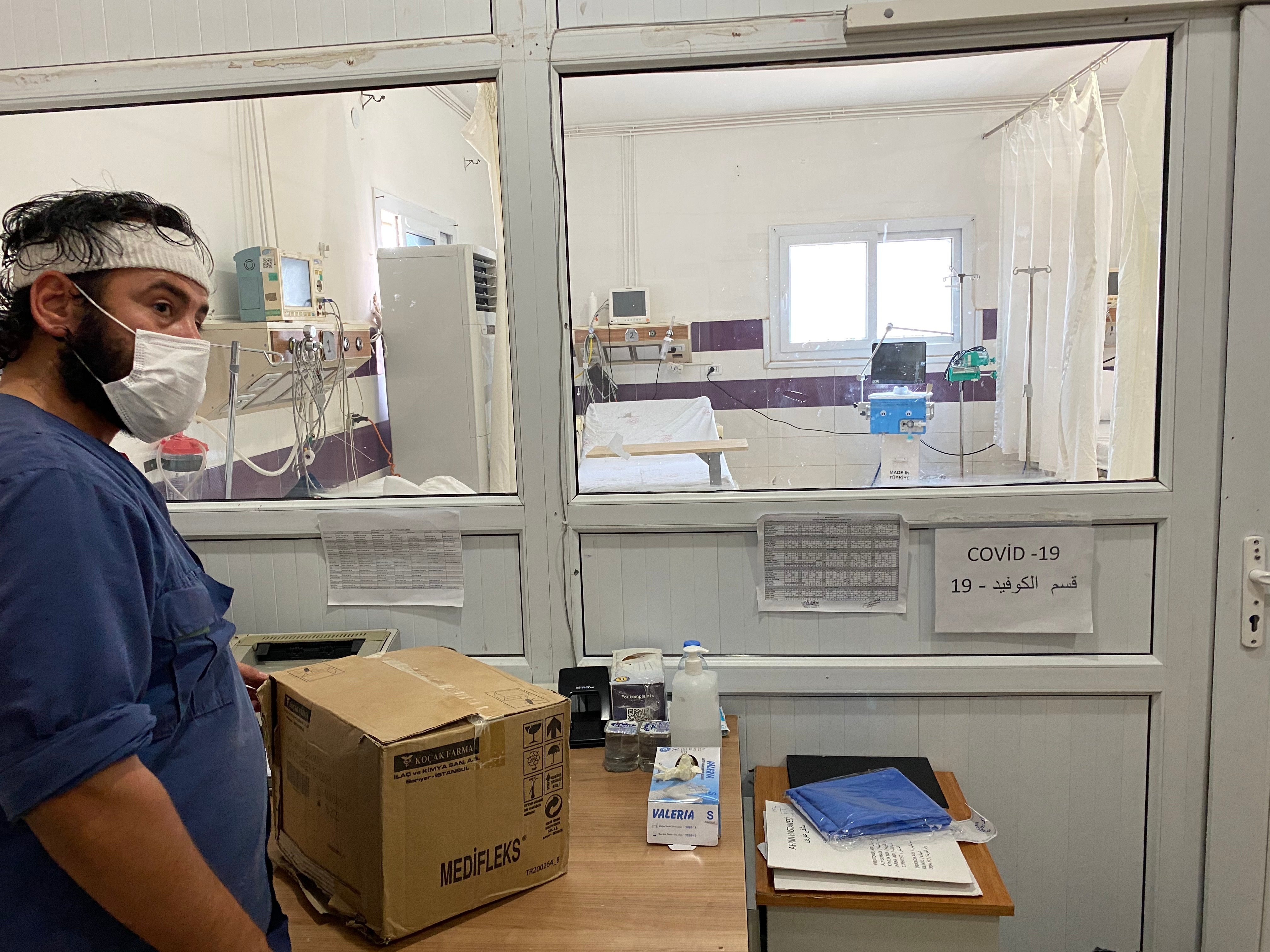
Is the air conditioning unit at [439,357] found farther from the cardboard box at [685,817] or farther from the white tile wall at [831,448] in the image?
the cardboard box at [685,817]

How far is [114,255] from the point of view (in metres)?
0.99

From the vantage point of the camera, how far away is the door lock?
160 centimetres

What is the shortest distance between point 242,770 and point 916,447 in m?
1.40

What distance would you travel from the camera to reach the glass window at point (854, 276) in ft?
5.72

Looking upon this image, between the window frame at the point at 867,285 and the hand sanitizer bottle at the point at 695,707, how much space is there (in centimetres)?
73

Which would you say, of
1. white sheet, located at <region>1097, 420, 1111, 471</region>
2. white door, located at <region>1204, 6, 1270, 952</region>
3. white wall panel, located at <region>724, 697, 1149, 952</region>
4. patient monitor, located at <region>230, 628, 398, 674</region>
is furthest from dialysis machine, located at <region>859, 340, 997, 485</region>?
patient monitor, located at <region>230, 628, 398, 674</region>

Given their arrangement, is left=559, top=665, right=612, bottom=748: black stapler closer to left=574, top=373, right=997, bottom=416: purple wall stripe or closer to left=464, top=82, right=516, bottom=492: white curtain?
left=464, top=82, right=516, bottom=492: white curtain

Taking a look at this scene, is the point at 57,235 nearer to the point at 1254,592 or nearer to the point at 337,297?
the point at 337,297

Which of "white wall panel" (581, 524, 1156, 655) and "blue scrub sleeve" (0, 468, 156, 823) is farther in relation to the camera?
"white wall panel" (581, 524, 1156, 655)

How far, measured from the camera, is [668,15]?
1.60 m

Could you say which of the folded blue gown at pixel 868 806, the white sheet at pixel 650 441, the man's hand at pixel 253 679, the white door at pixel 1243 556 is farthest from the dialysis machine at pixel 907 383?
the man's hand at pixel 253 679

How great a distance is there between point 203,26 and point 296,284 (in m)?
0.59

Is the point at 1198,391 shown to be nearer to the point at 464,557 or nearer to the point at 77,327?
the point at 464,557

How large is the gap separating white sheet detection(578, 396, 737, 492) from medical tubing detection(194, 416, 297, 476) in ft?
2.27
